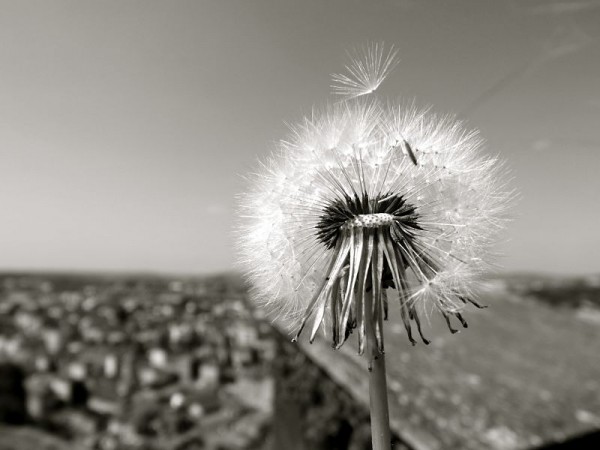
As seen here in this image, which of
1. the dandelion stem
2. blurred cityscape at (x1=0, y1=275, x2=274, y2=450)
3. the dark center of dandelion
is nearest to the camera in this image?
the dandelion stem

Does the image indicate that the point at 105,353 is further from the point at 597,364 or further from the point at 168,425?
the point at 597,364

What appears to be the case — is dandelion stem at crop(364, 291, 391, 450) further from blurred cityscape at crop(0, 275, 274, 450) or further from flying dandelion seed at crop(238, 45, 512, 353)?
blurred cityscape at crop(0, 275, 274, 450)

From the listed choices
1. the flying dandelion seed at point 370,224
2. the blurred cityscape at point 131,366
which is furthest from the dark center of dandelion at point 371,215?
the blurred cityscape at point 131,366

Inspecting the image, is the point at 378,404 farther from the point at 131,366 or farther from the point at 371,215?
the point at 131,366

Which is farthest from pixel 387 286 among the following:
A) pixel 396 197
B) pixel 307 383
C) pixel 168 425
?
pixel 168 425

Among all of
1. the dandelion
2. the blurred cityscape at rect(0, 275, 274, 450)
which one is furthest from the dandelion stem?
Result: the blurred cityscape at rect(0, 275, 274, 450)

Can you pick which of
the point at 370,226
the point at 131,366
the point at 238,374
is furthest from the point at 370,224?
Result: the point at 131,366

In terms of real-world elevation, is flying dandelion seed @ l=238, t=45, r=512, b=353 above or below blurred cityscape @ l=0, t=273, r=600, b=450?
above

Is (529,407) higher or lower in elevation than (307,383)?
lower
